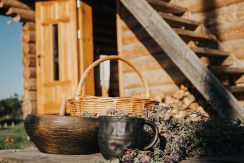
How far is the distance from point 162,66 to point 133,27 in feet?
2.97

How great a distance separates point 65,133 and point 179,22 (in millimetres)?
2879

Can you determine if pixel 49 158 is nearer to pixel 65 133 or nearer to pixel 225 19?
pixel 65 133

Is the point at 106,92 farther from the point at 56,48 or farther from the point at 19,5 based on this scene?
the point at 19,5

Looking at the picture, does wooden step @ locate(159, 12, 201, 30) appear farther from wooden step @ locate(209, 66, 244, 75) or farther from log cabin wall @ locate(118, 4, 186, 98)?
wooden step @ locate(209, 66, 244, 75)

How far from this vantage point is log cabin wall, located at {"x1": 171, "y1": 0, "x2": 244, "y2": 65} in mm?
4820

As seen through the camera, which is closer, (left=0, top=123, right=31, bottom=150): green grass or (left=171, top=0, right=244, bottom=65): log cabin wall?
(left=171, top=0, right=244, bottom=65): log cabin wall

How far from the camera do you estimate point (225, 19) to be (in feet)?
16.5

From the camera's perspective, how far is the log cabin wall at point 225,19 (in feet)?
15.8

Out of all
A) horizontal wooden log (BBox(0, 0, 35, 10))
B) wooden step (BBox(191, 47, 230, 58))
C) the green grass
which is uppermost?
horizontal wooden log (BBox(0, 0, 35, 10))

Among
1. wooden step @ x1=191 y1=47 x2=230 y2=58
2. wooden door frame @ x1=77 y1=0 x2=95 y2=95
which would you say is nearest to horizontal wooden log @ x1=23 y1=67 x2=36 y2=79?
wooden door frame @ x1=77 y1=0 x2=95 y2=95

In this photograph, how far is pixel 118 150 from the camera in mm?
2164

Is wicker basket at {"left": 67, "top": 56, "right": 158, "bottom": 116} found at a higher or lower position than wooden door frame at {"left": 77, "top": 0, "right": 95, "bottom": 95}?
lower

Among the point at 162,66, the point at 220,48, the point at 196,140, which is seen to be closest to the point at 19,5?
the point at 162,66

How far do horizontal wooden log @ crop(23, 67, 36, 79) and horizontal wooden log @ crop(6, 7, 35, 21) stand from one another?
41.9 inches
